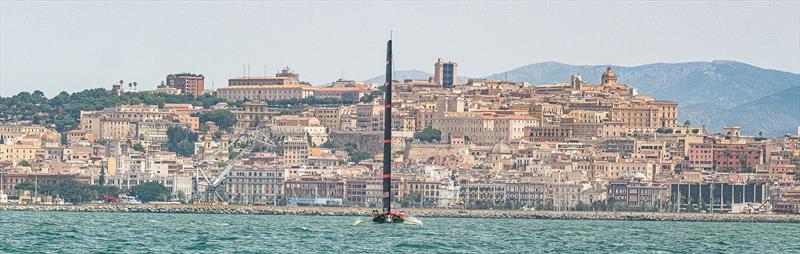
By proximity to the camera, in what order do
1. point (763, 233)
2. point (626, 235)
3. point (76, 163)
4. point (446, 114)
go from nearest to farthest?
1. point (626, 235)
2. point (763, 233)
3. point (76, 163)
4. point (446, 114)

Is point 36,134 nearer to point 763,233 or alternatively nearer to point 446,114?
point 446,114

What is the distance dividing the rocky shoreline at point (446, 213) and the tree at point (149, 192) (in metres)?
10.8

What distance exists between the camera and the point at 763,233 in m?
88.2

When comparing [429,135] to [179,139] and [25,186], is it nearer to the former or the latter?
[179,139]

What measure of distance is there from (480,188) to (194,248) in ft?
262

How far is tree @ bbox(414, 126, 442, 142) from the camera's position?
165500 millimetres

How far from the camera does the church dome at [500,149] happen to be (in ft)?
511

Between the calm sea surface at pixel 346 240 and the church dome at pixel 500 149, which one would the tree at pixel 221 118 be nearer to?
the church dome at pixel 500 149

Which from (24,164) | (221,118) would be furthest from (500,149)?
(24,164)

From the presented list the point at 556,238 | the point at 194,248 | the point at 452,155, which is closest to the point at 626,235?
the point at 556,238

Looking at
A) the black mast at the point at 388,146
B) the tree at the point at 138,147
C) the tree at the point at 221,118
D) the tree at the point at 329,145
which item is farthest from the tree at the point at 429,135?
the black mast at the point at 388,146

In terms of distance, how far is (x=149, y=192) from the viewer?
5477 inches

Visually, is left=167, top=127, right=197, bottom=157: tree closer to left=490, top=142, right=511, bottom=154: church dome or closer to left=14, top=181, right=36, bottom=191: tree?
left=490, top=142, right=511, bottom=154: church dome

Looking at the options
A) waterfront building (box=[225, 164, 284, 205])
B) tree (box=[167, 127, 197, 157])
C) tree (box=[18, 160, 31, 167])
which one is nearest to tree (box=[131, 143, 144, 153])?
tree (box=[167, 127, 197, 157])
